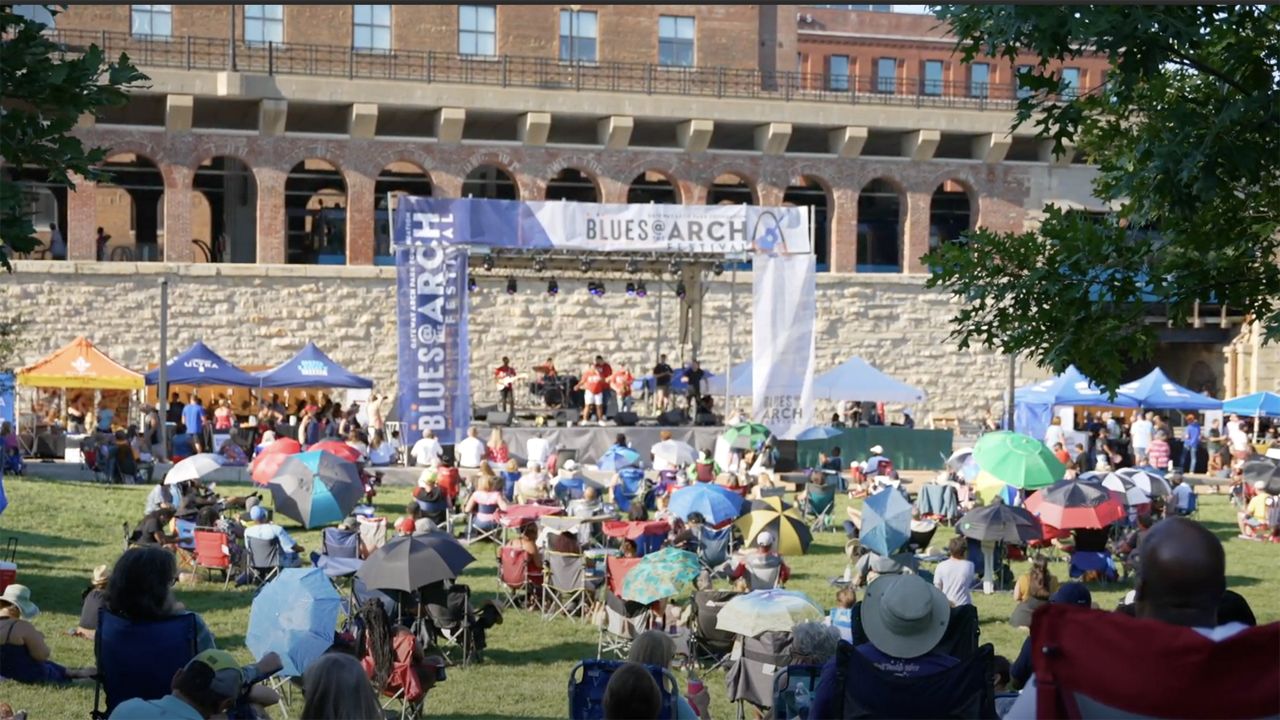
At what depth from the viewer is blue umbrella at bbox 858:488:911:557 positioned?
16.4 m

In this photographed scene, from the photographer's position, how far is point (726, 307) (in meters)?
41.7

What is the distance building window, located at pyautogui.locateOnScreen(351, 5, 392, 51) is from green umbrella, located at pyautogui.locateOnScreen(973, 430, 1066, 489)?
82.7ft

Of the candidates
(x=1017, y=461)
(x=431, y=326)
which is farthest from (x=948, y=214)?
(x=1017, y=461)

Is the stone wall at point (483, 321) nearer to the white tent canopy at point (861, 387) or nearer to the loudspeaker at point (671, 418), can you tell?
the loudspeaker at point (671, 418)

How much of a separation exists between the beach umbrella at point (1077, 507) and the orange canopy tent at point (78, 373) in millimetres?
19132

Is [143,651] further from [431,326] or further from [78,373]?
[78,373]

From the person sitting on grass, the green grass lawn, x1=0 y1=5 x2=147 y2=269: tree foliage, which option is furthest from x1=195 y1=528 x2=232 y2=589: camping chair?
x1=0 y1=5 x2=147 y2=269: tree foliage

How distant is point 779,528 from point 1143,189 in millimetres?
9011

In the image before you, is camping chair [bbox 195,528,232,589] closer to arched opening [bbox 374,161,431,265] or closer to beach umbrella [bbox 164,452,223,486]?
beach umbrella [bbox 164,452,223,486]

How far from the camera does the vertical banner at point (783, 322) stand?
2978cm

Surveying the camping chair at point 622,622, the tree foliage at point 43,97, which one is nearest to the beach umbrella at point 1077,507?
the camping chair at point 622,622

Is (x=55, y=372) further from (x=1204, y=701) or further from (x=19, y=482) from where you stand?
(x=1204, y=701)

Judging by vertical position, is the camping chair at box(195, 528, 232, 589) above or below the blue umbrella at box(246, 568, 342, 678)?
below

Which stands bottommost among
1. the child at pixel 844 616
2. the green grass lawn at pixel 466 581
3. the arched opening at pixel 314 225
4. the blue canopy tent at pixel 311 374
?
the green grass lawn at pixel 466 581
